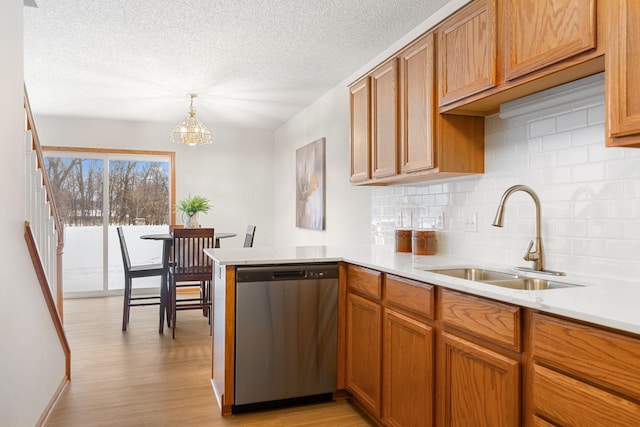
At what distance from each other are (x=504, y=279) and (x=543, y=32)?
1.10m

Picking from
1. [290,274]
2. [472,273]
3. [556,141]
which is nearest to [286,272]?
[290,274]

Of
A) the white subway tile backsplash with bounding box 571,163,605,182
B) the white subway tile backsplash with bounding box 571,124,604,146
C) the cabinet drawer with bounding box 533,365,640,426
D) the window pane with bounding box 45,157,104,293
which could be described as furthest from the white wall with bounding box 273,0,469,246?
the window pane with bounding box 45,157,104,293

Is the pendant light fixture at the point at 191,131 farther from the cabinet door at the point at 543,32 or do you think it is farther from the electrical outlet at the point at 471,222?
the cabinet door at the point at 543,32

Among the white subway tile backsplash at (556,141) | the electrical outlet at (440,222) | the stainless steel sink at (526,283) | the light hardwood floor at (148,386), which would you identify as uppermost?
the white subway tile backsplash at (556,141)

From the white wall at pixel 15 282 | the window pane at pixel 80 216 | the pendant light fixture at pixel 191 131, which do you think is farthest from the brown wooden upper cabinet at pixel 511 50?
the window pane at pixel 80 216

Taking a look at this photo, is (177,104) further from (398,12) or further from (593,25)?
(593,25)

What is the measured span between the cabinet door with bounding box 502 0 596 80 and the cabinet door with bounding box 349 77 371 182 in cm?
132

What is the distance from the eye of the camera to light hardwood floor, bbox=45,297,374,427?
8.43 feet

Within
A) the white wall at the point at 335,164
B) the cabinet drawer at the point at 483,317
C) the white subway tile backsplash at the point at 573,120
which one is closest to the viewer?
the cabinet drawer at the point at 483,317

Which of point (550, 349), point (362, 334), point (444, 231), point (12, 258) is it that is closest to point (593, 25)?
point (550, 349)

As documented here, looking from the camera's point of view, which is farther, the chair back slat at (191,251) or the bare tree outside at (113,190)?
the bare tree outside at (113,190)

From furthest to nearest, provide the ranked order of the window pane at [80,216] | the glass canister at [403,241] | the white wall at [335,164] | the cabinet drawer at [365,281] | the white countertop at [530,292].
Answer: the window pane at [80,216] → the white wall at [335,164] → the glass canister at [403,241] → the cabinet drawer at [365,281] → the white countertop at [530,292]

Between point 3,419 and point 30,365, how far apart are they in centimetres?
49

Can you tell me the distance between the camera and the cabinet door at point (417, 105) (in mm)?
2471
